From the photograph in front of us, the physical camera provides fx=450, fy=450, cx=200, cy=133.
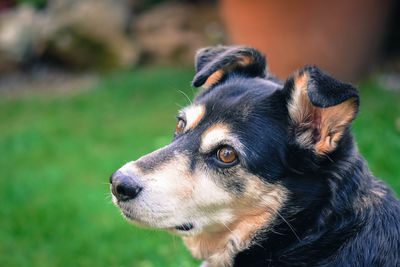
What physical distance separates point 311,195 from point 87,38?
10.4m

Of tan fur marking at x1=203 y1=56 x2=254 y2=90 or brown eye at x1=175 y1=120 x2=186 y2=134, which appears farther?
tan fur marking at x1=203 y1=56 x2=254 y2=90

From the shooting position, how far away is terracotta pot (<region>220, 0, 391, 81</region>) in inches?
317

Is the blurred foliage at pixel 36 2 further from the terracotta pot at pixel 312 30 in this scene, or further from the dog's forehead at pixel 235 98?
the dog's forehead at pixel 235 98

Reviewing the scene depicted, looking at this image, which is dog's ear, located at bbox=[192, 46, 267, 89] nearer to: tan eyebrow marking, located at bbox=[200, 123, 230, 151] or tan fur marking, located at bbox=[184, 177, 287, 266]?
tan eyebrow marking, located at bbox=[200, 123, 230, 151]

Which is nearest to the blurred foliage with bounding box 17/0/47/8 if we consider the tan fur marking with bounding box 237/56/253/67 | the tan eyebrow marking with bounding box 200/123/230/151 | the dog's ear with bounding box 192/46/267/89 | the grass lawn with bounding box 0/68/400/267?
the grass lawn with bounding box 0/68/400/267

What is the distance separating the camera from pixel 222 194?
3.09 metres

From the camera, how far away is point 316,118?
10.2 ft

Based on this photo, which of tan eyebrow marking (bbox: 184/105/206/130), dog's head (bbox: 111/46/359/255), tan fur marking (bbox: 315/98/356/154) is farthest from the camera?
tan eyebrow marking (bbox: 184/105/206/130)

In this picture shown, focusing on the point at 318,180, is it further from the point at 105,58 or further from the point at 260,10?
the point at 105,58

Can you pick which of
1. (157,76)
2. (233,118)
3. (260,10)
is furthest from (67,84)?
(233,118)

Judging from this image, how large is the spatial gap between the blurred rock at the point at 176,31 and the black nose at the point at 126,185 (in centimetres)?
923

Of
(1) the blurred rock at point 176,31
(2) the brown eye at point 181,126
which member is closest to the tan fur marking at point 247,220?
(2) the brown eye at point 181,126

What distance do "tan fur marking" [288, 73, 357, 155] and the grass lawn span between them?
183 cm

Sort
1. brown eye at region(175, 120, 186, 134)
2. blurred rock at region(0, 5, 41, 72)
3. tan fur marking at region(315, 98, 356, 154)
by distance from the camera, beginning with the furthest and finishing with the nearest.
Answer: blurred rock at region(0, 5, 41, 72) → brown eye at region(175, 120, 186, 134) → tan fur marking at region(315, 98, 356, 154)
